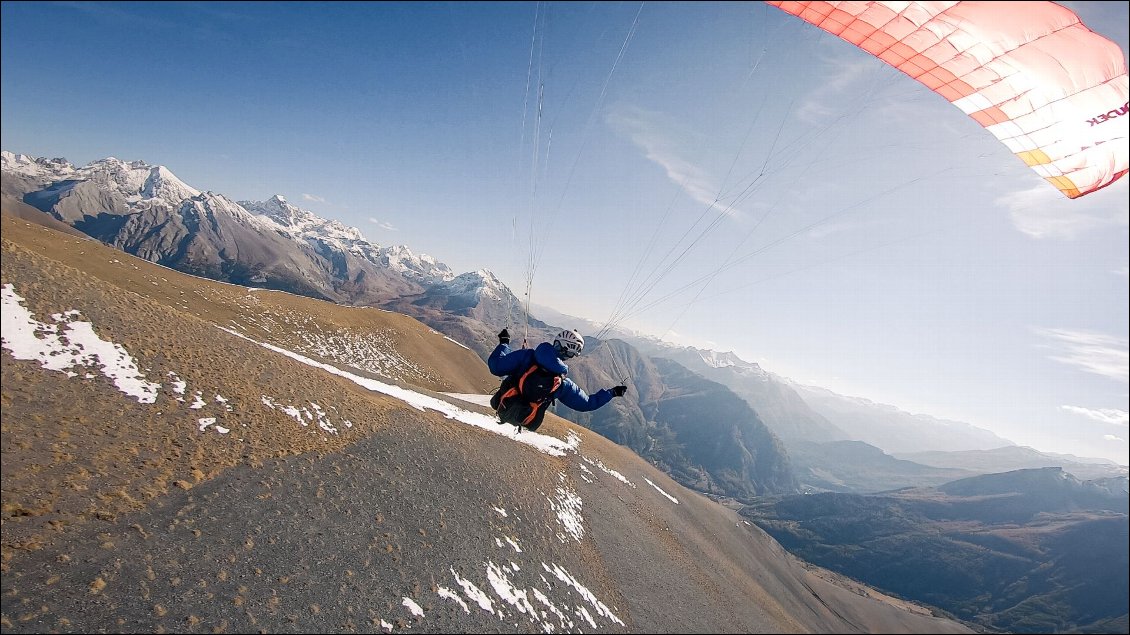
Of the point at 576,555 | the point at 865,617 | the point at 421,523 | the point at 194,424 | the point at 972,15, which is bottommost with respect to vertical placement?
the point at 576,555

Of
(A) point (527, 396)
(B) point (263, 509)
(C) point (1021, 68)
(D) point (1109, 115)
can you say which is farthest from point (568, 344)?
(D) point (1109, 115)

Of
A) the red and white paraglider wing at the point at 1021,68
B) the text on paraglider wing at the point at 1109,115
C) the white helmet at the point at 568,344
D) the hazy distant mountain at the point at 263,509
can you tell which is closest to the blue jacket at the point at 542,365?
the white helmet at the point at 568,344

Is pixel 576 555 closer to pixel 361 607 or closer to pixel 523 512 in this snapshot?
pixel 523 512

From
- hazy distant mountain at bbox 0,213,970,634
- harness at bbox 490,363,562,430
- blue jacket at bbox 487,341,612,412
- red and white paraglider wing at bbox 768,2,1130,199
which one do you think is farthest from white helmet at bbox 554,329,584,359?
red and white paraglider wing at bbox 768,2,1130,199

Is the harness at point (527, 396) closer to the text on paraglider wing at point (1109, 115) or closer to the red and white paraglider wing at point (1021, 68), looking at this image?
the red and white paraglider wing at point (1021, 68)

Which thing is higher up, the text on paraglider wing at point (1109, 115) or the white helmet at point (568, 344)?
the text on paraglider wing at point (1109, 115)

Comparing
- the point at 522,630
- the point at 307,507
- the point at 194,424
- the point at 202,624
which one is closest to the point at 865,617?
the point at 522,630

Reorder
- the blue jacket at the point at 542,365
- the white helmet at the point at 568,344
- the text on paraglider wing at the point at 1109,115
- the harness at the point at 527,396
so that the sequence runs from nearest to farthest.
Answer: the white helmet at the point at 568,344 < the blue jacket at the point at 542,365 < the harness at the point at 527,396 < the text on paraglider wing at the point at 1109,115
